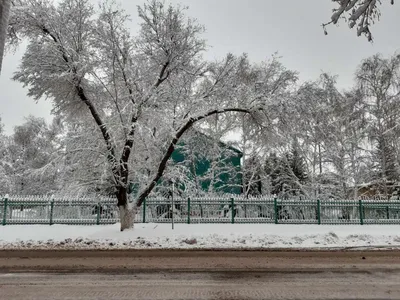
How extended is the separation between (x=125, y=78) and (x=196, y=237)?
8.13 metres

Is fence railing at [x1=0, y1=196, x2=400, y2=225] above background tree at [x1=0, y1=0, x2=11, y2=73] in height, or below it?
below

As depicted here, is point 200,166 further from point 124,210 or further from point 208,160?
point 124,210

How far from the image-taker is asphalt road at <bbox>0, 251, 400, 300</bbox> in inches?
236

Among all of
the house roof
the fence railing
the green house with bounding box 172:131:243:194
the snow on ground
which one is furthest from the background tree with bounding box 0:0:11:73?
the fence railing

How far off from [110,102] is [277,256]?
11.0 m

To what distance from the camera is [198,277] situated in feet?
24.7

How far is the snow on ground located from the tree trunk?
480 millimetres

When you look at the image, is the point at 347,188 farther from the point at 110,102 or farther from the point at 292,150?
the point at 110,102

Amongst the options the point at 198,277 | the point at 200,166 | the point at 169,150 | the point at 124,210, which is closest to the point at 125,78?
the point at 169,150

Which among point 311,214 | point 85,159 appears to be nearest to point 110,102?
point 85,159

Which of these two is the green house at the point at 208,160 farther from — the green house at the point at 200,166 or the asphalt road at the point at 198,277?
the asphalt road at the point at 198,277

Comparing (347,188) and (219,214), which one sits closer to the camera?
(219,214)

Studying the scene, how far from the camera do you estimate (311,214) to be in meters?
19.9

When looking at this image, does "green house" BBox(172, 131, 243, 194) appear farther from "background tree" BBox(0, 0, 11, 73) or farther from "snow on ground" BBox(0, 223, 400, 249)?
"background tree" BBox(0, 0, 11, 73)
